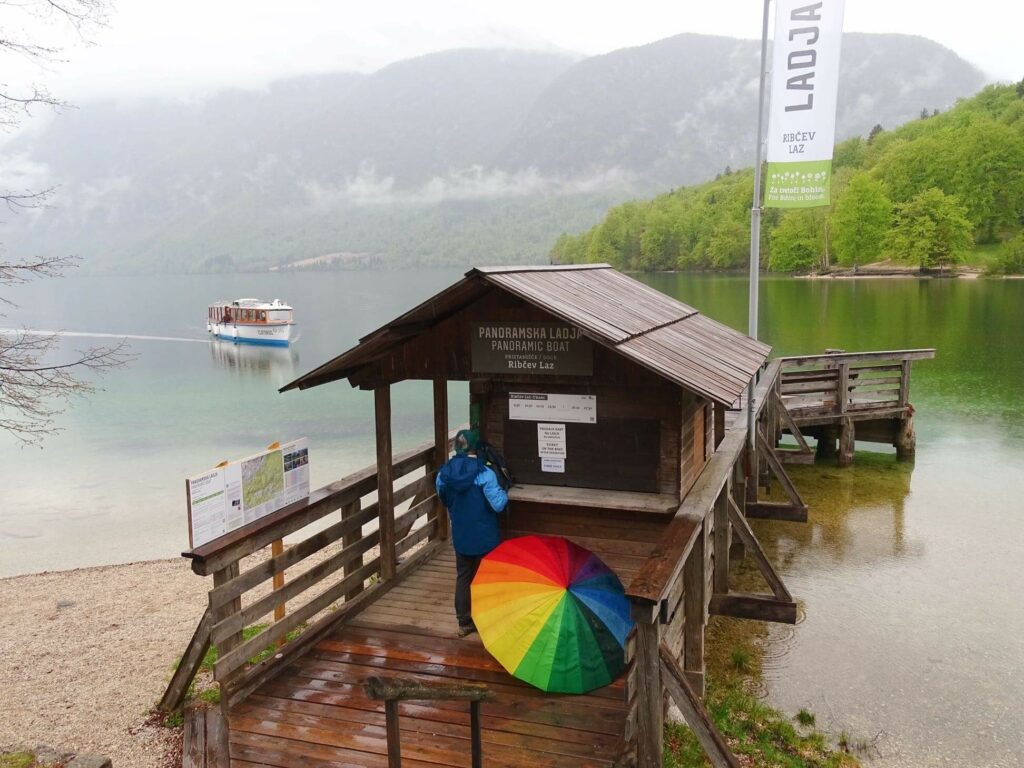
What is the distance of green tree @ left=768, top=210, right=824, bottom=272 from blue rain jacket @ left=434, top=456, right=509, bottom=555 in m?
106

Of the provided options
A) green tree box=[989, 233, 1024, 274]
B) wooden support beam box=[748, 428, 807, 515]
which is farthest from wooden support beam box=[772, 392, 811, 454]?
green tree box=[989, 233, 1024, 274]

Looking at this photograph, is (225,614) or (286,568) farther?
(286,568)

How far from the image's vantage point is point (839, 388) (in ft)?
66.2

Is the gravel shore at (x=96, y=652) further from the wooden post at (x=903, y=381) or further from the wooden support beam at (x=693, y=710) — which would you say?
the wooden post at (x=903, y=381)

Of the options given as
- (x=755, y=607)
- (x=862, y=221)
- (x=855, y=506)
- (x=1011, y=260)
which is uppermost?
(x=862, y=221)

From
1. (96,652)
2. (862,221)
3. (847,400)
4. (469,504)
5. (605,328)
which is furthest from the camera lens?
(862,221)

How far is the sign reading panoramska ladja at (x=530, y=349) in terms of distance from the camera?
7.16 meters

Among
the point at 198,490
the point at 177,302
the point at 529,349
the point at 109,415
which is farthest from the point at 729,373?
the point at 177,302

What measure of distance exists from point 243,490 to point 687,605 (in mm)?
4070

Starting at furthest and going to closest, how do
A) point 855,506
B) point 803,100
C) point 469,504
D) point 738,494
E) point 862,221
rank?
point 862,221, point 855,506, point 738,494, point 803,100, point 469,504

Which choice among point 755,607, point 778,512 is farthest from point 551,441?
point 778,512

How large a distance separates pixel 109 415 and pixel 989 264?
8212cm

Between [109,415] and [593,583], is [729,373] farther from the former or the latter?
[109,415]

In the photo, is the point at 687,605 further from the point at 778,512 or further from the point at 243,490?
the point at 778,512
